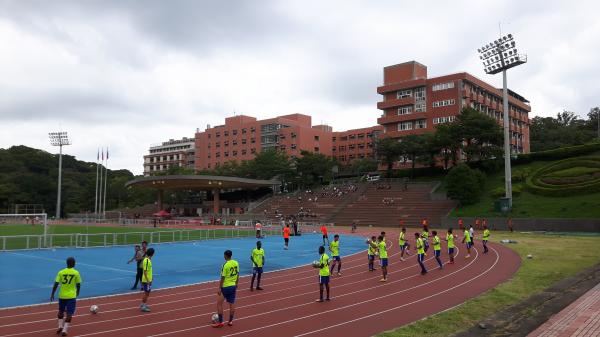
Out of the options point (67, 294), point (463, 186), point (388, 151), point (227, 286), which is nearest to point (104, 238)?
point (67, 294)

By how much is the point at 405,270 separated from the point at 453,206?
132 ft

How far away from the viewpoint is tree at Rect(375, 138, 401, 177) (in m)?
74.9

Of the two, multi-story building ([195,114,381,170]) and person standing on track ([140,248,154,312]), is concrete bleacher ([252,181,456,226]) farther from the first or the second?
person standing on track ([140,248,154,312])

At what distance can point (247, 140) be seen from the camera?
108500 mm

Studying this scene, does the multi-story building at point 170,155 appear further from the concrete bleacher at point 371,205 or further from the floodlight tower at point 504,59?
the floodlight tower at point 504,59

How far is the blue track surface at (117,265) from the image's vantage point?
1577 cm

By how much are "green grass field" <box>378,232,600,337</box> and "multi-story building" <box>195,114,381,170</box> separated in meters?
73.8

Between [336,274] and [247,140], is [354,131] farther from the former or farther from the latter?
[336,274]

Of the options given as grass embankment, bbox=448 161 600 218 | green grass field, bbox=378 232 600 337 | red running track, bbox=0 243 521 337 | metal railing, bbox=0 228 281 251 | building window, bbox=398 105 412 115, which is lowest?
red running track, bbox=0 243 521 337

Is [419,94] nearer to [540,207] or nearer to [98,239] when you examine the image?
[540,207]

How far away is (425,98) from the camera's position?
80.9 meters

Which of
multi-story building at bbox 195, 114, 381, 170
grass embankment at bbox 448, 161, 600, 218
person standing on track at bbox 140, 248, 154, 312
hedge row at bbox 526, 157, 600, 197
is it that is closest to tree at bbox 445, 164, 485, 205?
grass embankment at bbox 448, 161, 600, 218

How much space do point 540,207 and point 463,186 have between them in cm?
879

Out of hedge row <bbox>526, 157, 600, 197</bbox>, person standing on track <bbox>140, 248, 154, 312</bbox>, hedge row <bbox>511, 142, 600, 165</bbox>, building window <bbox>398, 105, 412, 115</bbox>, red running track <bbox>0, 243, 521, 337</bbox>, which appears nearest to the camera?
red running track <bbox>0, 243, 521, 337</bbox>
